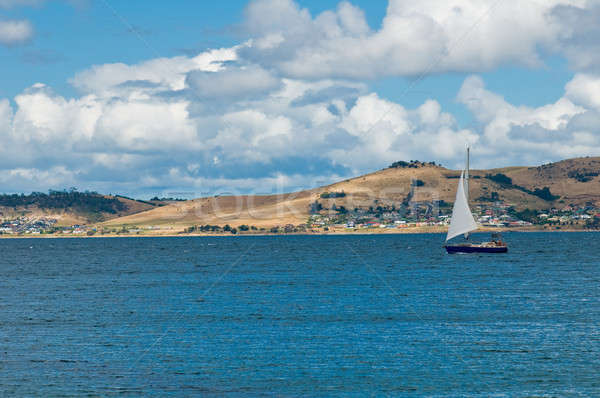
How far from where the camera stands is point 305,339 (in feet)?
214

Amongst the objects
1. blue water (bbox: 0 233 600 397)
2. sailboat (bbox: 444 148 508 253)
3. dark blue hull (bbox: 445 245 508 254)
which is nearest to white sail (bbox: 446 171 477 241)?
sailboat (bbox: 444 148 508 253)

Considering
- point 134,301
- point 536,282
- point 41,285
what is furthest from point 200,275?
point 536,282

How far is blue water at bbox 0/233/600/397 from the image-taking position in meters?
50.2

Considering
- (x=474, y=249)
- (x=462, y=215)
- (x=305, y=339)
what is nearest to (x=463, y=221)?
(x=462, y=215)

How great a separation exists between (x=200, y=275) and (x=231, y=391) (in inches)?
3822

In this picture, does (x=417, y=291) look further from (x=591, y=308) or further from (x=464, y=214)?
(x=464, y=214)

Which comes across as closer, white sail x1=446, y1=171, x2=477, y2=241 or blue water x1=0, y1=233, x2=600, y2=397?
blue water x1=0, y1=233, x2=600, y2=397

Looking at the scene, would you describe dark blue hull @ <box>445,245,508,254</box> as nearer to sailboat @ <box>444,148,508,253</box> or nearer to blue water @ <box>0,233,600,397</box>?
sailboat @ <box>444,148,508,253</box>

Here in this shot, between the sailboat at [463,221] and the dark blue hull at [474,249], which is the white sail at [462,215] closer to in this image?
the sailboat at [463,221]

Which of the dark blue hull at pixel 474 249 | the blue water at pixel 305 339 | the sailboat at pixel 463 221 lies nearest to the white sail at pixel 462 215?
the sailboat at pixel 463 221

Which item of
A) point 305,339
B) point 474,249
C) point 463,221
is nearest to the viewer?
point 305,339

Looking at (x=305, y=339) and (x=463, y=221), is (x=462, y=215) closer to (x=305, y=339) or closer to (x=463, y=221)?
(x=463, y=221)

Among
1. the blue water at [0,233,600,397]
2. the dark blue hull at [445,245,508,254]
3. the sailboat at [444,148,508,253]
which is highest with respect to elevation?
the sailboat at [444,148,508,253]

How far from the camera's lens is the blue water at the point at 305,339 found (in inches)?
1976
